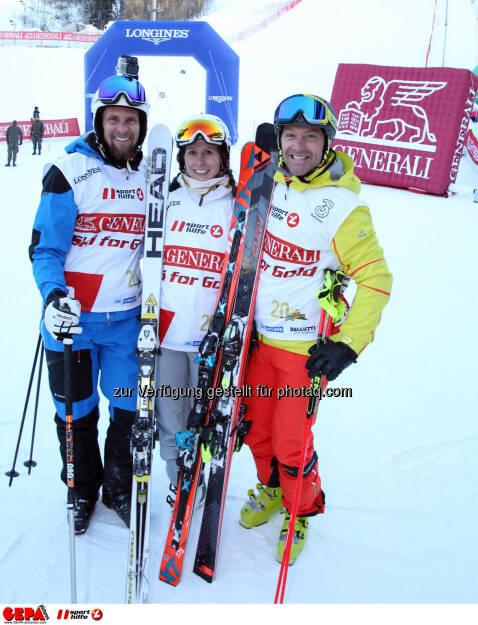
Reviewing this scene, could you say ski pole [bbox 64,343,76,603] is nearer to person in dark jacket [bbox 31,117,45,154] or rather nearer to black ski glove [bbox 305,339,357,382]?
black ski glove [bbox 305,339,357,382]

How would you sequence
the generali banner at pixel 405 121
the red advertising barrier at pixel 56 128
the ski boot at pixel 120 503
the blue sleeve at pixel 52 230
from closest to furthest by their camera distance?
the blue sleeve at pixel 52 230 < the ski boot at pixel 120 503 < the generali banner at pixel 405 121 < the red advertising barrier at pixel 56 128

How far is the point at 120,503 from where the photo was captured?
2.42 m

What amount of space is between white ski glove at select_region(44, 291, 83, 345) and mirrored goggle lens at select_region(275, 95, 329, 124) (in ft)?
3.65

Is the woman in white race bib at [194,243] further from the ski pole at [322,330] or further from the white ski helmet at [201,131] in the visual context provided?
the ski pole at [322,330]

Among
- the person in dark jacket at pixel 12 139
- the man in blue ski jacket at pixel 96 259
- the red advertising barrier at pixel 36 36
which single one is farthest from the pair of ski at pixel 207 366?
the red advertising barrier at pixel 36 36

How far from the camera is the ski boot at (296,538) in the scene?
A: 89.7 inches

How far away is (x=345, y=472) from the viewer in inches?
115

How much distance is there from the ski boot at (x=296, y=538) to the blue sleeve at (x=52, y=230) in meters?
1.55

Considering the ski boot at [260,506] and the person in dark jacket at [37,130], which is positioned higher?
the person in dark jacket at [37,130]

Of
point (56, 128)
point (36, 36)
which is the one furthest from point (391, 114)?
point (36, 36)

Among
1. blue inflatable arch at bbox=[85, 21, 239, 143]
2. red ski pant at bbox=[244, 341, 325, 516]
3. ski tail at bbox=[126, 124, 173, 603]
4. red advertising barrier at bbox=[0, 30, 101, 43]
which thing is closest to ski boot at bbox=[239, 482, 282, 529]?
red ski pant at bbox=[244, 341, 325, 516]

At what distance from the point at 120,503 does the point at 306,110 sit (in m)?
2.02

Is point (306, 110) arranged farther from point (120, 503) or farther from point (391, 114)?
point (391, 114)
